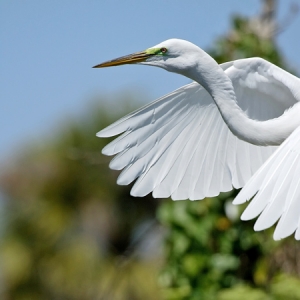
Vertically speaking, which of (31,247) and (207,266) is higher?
(207,266)

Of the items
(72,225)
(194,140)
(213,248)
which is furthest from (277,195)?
(72,225)

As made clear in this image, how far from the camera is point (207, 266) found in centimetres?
496

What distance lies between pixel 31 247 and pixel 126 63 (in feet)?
20.5

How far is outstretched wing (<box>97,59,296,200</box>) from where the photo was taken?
376cm

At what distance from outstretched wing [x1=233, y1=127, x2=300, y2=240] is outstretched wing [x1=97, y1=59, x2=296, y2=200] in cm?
95

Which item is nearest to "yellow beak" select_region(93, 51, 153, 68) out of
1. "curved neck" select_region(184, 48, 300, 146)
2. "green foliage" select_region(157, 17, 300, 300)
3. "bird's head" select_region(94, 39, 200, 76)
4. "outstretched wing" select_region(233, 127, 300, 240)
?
"bird's head" select_region(94, 39, 200, 76)

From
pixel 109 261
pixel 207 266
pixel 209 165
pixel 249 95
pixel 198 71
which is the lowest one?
pixel 109 261

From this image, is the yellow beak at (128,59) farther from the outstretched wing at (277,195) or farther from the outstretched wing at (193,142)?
the outstretched wing at (277,195)

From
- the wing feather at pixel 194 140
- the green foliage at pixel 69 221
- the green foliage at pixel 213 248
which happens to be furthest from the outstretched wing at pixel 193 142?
the green foliage at pixel 69 221

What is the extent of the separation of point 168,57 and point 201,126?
2.00ft

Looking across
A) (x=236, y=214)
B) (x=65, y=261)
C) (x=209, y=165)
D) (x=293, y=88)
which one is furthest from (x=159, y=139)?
(x=65, y=261)

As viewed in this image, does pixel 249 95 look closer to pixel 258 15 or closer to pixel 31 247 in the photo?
pixel 258 15

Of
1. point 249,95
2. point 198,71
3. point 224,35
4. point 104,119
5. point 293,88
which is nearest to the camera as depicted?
point 198,71

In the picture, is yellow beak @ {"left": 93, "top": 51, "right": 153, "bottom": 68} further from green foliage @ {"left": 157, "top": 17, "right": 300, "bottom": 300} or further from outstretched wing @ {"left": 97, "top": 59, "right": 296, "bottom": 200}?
green foliage @ {"left": 157, "top": 17, "right": 300, "bottom": 300}
